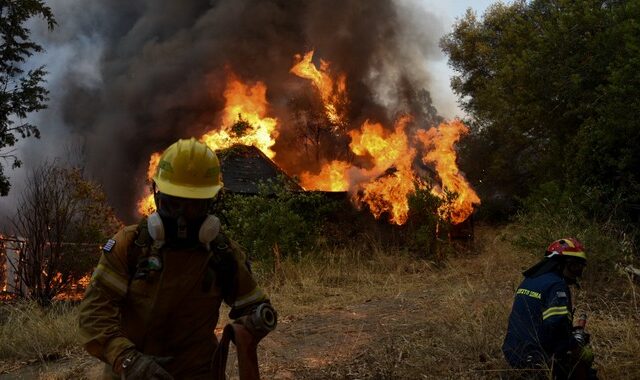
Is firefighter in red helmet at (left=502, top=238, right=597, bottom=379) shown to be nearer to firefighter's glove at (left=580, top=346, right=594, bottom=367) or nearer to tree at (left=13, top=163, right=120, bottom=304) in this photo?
firefighter's glove at (left=580, top=346, right=594, bottom=367)

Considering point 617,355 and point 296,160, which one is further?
point 296,160

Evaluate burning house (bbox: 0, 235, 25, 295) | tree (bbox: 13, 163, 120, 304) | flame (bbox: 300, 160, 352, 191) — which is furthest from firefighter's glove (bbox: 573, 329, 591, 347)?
flame (bbox: 300, 160, 352, 191)

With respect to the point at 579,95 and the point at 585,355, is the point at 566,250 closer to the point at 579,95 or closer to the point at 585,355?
the point at 585,355

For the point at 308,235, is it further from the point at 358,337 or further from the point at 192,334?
the point at 192,334

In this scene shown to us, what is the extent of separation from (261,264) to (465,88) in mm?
19739

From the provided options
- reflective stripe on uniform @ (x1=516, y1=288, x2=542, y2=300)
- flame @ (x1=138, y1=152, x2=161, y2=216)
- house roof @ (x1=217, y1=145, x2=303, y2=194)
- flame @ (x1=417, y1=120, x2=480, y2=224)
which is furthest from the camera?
flame @ (x1=138, y1=152, x2=161, y2=216)

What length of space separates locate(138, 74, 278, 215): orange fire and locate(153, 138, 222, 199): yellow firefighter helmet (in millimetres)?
14611

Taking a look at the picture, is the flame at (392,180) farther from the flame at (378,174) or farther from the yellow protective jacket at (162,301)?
the yellow protective jacket at (162,301)

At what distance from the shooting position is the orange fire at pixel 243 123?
1806 centimetres

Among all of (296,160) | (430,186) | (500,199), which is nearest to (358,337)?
(430,186)

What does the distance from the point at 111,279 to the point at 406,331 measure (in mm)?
4098

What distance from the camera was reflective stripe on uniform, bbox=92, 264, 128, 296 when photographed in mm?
2350

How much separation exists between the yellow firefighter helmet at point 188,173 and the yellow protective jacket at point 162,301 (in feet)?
0.75

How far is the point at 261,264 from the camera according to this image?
10281 millimetres
